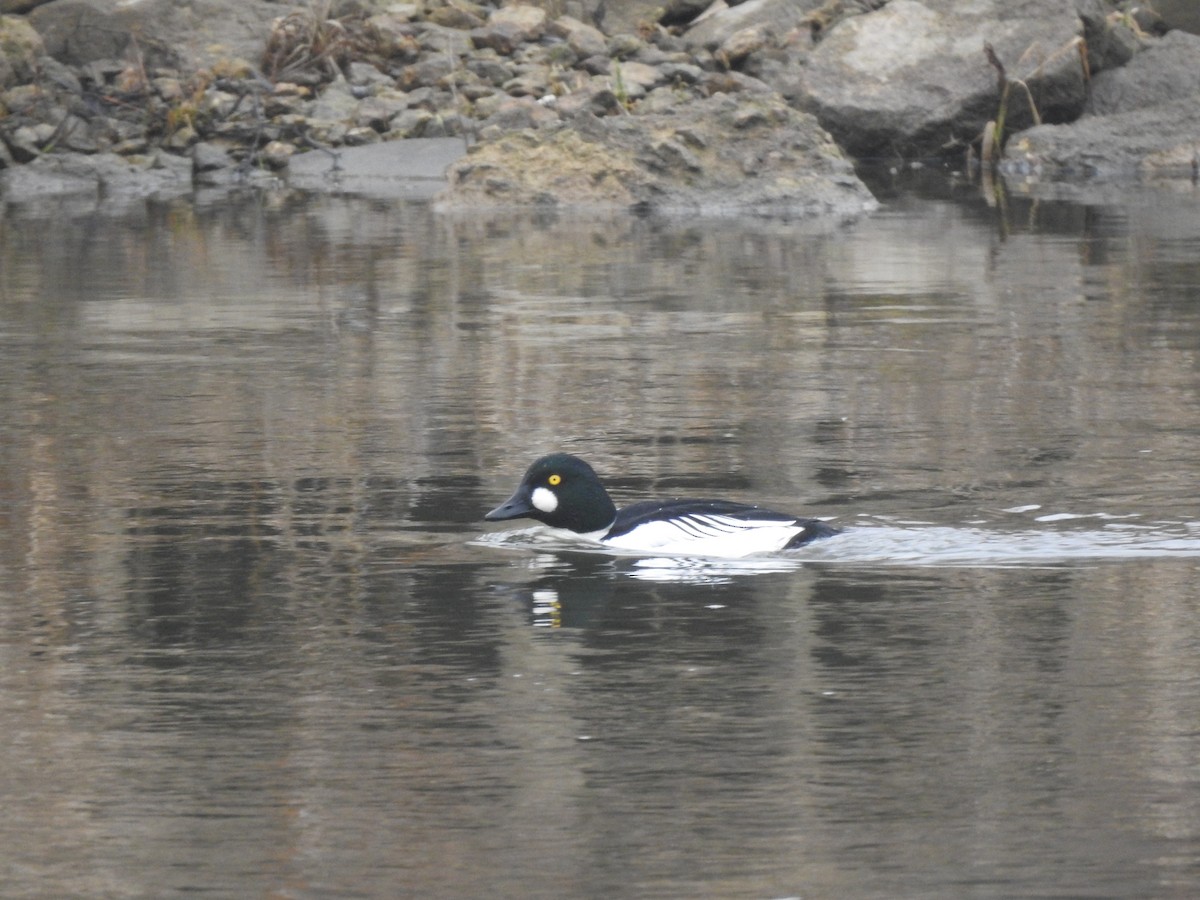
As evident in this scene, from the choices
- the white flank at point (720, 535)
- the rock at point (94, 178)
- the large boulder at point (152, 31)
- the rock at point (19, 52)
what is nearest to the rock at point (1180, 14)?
the large boulder at point (152, 31)

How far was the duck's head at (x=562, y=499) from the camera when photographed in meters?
8.30

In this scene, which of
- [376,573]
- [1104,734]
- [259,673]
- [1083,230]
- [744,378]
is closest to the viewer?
[1104,734]

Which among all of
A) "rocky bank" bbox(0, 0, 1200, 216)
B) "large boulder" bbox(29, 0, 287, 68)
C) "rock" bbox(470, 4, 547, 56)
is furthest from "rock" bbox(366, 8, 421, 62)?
"large boulder" bbox(29, 0, 287, 68)

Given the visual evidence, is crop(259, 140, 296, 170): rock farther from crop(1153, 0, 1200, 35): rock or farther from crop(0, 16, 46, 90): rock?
crop(1153, 0, 1200, 35): rock

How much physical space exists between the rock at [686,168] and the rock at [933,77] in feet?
19.6

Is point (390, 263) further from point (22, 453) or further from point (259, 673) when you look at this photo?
point (259, 673)

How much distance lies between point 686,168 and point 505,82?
7.60 metres

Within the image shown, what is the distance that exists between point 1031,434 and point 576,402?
2166mm

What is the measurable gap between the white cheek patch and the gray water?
16 centimetres

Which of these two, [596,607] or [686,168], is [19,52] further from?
[596,607]

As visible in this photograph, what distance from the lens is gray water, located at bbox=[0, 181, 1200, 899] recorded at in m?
5.23

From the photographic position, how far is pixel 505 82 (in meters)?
29.7

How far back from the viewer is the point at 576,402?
1159cm

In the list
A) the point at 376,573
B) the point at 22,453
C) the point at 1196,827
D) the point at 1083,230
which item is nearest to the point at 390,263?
the point at 1083,230
